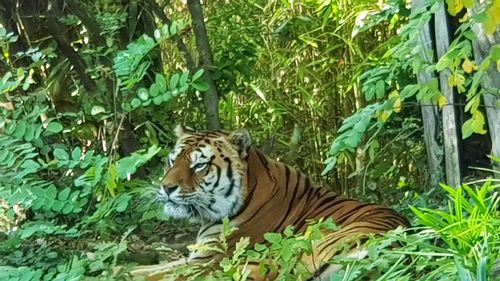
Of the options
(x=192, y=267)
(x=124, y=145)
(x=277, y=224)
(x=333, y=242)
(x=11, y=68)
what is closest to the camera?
(x=192, y=267)

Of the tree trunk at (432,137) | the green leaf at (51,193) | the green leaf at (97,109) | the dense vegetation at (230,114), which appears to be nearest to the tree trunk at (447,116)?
the dense vegetation at (230,114)

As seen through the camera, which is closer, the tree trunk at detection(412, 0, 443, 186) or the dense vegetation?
the dense vegetation

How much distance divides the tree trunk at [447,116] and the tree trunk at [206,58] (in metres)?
1.64

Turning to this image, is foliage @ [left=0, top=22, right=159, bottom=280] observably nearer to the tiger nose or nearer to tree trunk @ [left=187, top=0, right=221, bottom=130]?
the tiger nose

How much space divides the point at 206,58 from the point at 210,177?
1.51m

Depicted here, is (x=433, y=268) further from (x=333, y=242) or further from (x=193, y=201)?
(x=193, y=201)

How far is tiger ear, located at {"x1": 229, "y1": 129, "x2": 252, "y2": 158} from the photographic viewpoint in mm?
4629

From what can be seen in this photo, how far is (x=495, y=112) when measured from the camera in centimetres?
392

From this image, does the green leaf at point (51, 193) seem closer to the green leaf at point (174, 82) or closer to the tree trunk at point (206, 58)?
the green leaf at point (174, 82)

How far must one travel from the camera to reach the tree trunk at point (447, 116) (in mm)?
4414

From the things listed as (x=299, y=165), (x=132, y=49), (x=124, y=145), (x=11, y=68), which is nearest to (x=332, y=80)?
(x=299, y=165)

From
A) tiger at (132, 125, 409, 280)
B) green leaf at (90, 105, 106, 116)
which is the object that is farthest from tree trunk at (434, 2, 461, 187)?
green leaf at (90, 105, 106, 116)

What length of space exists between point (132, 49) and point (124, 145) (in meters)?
2.48

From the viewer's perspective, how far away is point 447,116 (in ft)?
15.0
